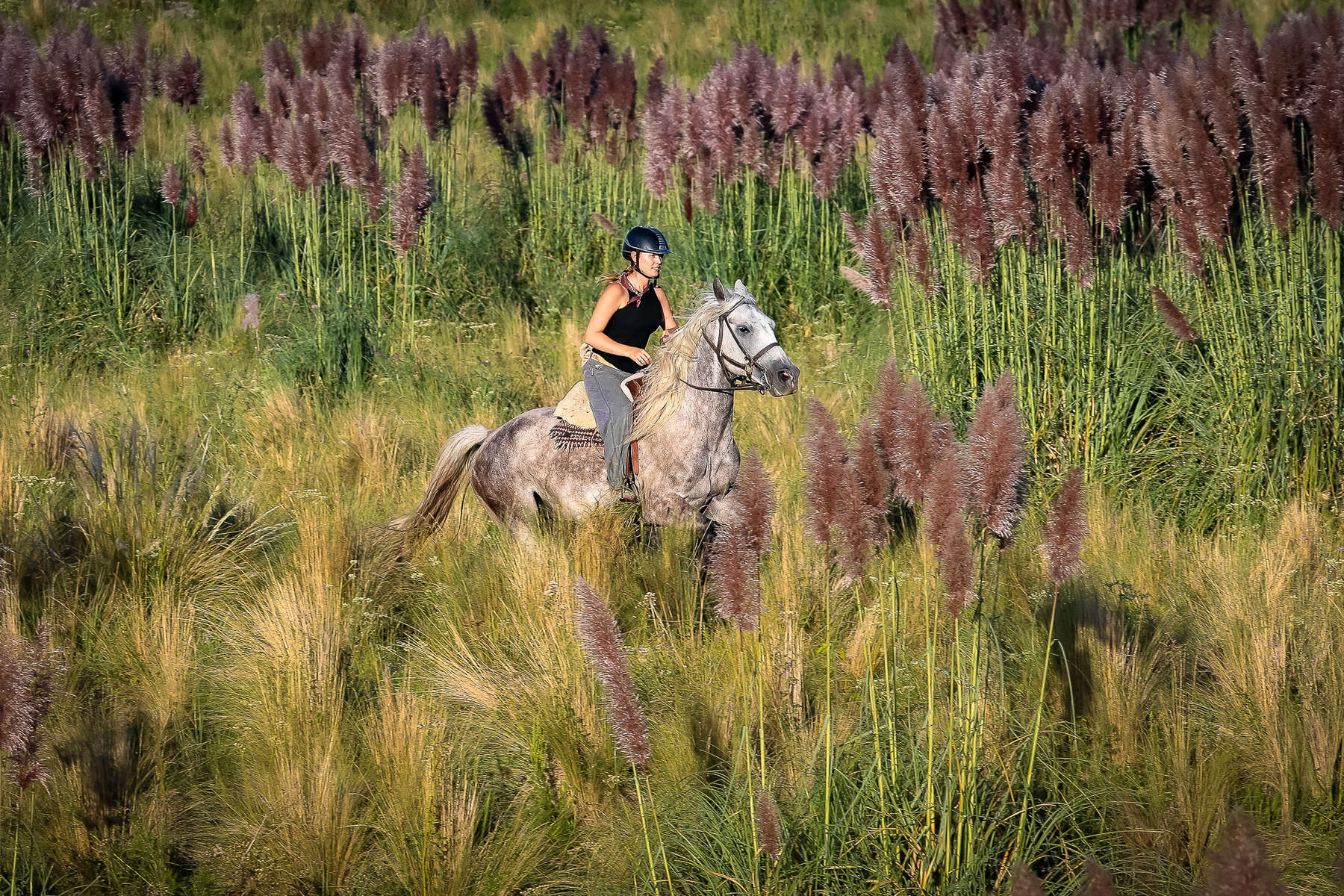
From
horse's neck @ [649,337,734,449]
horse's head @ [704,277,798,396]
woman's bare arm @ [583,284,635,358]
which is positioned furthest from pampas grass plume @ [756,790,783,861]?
woman's bare arm @ [583,284,635,358]

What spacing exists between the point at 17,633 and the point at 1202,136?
495cm

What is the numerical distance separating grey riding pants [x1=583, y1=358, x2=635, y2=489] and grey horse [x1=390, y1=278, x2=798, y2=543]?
59 mm

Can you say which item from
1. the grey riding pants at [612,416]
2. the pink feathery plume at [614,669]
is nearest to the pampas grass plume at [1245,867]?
the pink feathery plume at [614,669]

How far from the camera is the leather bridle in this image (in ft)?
16.8

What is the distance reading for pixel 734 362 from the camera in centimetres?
523

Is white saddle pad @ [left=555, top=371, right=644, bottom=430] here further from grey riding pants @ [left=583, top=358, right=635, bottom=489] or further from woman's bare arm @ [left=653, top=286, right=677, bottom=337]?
woman's bare arm @ [left=653, top=286, right=677, bottom=337]

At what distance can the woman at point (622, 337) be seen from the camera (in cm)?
551

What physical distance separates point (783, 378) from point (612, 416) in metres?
0.86

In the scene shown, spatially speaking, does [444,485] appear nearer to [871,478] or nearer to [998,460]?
[871,478]

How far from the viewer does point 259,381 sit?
8320mm

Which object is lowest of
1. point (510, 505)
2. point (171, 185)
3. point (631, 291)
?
point (510, 505)

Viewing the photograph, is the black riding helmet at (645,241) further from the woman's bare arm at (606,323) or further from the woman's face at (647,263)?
the woman's bare arm at (606,323)

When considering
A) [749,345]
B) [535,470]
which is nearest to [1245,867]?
[749,345]

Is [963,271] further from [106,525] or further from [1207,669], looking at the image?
[106,525]
